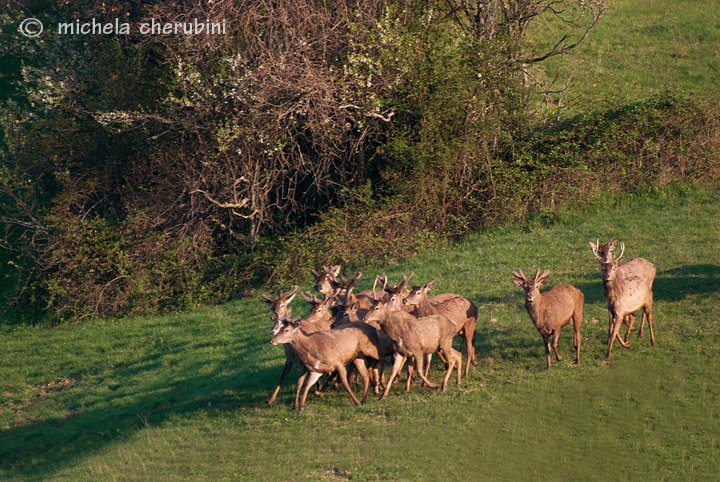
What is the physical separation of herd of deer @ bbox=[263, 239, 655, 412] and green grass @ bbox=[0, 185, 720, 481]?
0.48 m

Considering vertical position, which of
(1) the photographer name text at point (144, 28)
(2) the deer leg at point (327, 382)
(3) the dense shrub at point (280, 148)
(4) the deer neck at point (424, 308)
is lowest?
(2) the deer leg at point (327, 382)

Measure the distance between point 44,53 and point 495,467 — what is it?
23.3 m

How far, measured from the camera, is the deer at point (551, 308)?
1502cm

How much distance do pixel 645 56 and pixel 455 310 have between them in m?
23.4

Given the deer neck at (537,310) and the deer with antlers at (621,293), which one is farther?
the deer with antlers at (621,293)

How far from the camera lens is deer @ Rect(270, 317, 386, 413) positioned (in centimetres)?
1419

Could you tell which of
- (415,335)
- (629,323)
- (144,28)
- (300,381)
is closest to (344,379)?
(300,381)

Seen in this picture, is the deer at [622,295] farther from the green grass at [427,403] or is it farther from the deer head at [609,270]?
the green grass at [427,403]

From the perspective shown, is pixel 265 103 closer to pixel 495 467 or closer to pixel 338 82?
pixel 338 82

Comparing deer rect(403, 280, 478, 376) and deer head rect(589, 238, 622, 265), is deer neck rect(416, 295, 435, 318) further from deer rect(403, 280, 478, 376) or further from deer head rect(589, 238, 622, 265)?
deer head rect(589, 238, 622, 265)

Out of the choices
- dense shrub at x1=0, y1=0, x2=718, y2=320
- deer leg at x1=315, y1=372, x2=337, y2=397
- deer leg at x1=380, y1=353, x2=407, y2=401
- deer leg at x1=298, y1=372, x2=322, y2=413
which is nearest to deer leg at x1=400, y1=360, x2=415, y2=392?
deer leg at x1=380, y1=353, x2=407, y2=401

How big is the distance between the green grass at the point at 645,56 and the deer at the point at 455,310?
49.2 feet

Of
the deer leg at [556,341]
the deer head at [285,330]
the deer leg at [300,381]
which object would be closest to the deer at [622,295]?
the deer leg at [556,341]

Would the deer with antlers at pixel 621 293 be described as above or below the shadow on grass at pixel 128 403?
above
